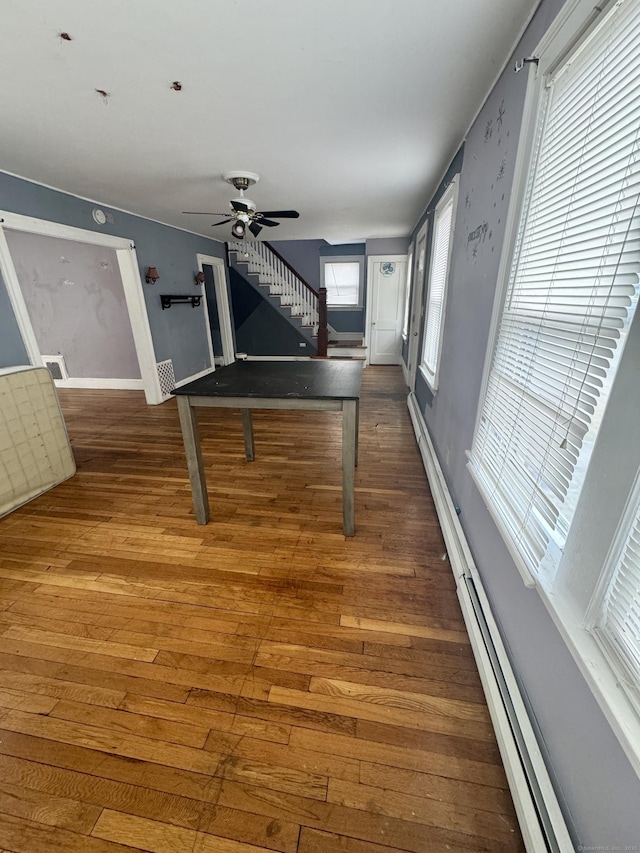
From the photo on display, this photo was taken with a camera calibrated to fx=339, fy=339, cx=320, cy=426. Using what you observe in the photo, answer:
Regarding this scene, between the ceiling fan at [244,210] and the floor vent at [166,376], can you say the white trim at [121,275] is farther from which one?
the ceiling fan at [244,210]

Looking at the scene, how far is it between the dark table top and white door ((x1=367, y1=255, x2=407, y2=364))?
14.5 feet

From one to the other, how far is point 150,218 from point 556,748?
6.01m

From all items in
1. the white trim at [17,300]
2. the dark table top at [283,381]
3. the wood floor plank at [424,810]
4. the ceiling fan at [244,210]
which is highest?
the ceiling fan at [244,210]

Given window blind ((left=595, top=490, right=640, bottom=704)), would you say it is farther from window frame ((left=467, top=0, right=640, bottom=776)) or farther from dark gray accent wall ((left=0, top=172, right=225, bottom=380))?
dark gray accent wall ((left=0, top=172, right=225, bottom=380))

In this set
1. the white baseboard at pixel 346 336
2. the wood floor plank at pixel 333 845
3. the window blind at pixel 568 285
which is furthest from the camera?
the white baseboard at pixel 346 336

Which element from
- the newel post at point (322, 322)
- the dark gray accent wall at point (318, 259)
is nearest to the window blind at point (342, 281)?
the dark gray accent wall at point (318, 259)

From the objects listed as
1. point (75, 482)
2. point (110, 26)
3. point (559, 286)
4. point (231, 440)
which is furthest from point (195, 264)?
point (559, 286)

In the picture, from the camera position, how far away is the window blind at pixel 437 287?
115 inches

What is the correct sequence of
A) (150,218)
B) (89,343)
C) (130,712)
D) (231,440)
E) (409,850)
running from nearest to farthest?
(409,850)
(130,712)
(231,440)
(150,218)
(89,343)

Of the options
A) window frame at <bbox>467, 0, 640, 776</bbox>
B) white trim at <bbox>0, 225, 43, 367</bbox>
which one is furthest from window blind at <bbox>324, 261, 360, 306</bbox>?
window frame at <bbox>467, 0, 640, 776</bbox>

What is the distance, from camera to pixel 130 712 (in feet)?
4.09

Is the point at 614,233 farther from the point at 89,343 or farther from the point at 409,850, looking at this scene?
the point at 89,343

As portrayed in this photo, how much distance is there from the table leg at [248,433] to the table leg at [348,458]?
1.26 m

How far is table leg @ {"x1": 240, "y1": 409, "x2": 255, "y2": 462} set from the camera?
9.79 ft
